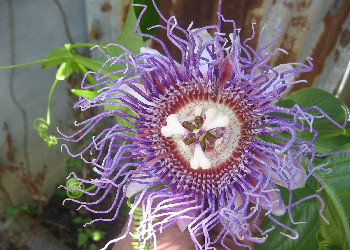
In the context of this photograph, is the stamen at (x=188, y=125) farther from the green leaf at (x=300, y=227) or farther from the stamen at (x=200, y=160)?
the green leaf at (x=300, y=227)

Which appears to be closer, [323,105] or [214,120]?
[214,120]

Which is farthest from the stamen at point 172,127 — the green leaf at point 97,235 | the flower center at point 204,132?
the green leaf at point 97,235

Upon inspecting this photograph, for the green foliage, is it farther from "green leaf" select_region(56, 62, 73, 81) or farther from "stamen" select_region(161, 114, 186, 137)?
"green leaf" select_region(56, 62, 73, 81)

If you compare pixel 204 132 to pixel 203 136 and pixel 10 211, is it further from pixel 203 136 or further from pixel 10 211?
pixel 10 211

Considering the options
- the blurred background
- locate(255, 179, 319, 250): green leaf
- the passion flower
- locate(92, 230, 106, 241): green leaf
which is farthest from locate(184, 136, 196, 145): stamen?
locate(92, 230, 106, 241): green leaf

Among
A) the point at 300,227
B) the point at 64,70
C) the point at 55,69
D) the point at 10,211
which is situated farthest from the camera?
the point at 10,211

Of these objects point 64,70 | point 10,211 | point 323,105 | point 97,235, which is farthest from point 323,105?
point 10,211

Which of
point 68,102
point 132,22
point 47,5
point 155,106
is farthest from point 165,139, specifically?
point 68,102
